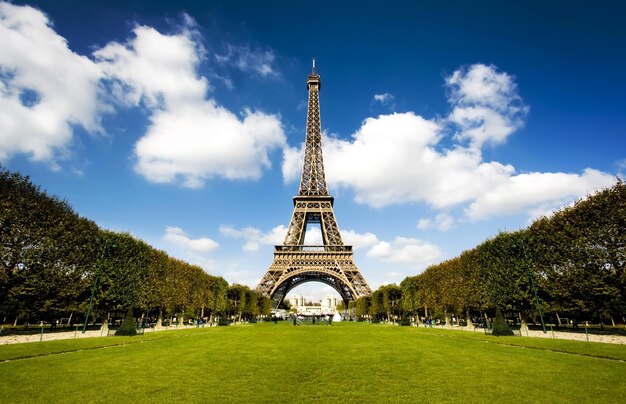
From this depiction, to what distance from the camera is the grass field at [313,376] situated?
329 inches

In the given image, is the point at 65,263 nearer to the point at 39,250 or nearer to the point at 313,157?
the point at 39,250

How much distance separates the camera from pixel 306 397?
8297 mm

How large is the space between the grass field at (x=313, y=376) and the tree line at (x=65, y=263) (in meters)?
15.6

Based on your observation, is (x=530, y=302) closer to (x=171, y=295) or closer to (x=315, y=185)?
(x=171, y=295)

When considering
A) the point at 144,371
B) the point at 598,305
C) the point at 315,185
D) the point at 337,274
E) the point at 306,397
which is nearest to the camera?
the point at 306,397

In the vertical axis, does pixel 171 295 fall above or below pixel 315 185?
below

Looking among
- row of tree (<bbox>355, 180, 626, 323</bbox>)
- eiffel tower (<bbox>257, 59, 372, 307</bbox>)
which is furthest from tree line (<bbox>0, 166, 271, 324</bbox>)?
row of tree (<bbox>355, 180, 626, 323</bbox>)

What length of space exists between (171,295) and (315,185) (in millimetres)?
41056

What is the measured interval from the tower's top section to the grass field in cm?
6131

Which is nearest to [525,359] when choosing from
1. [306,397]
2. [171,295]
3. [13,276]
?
[306,397]

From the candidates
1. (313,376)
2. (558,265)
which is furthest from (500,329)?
(313,376)

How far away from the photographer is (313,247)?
72062mm

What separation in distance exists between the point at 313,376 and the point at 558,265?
31.8 m

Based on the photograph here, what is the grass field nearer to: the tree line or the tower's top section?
the tree line
